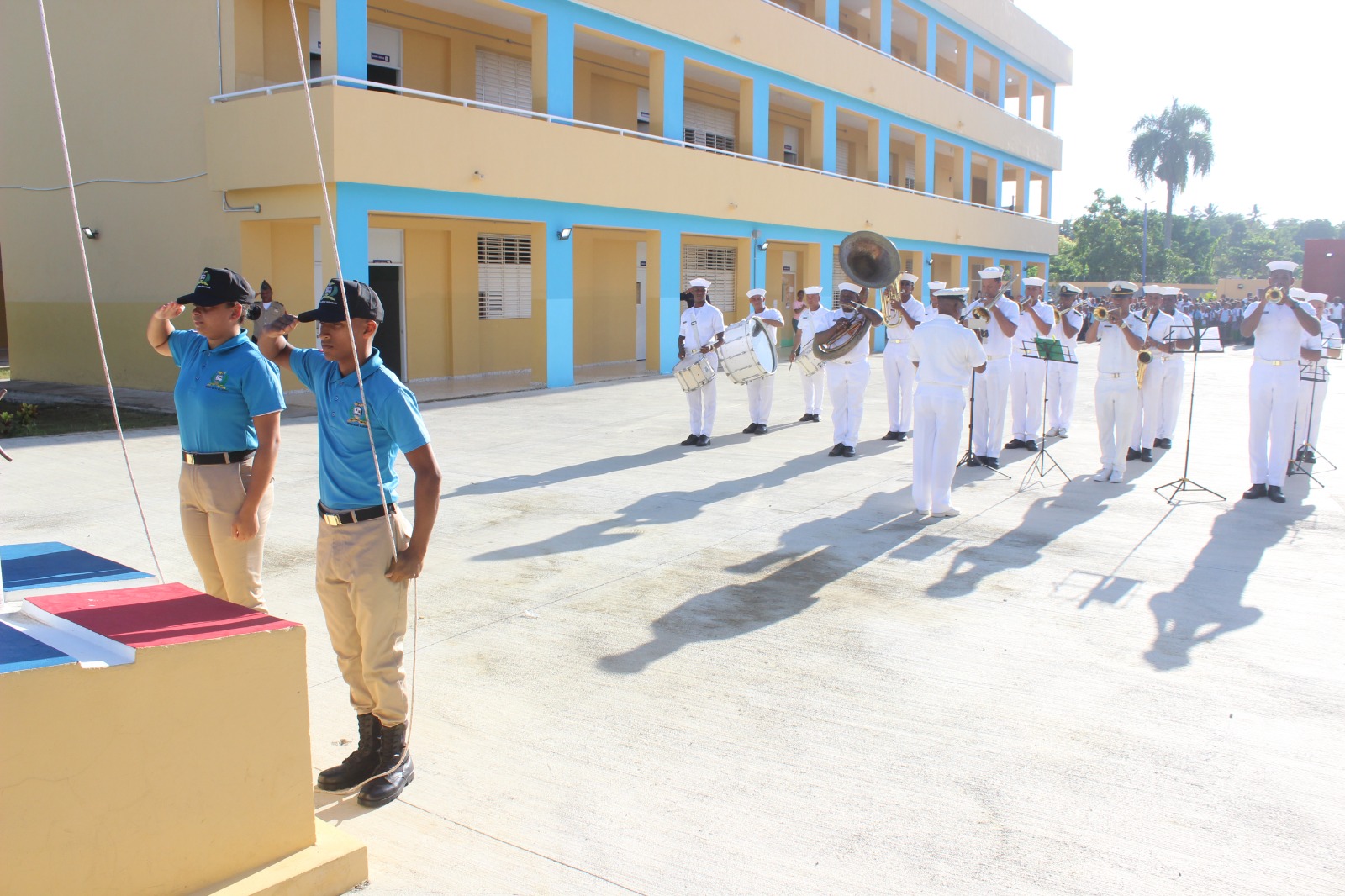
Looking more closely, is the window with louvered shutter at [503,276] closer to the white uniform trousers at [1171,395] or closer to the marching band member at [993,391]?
the marching band member at [993,391]

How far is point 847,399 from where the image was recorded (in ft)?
40.5

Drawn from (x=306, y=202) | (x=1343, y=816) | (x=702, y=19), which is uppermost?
(x=702, y=19)

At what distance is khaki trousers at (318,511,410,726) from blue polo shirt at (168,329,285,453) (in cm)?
96

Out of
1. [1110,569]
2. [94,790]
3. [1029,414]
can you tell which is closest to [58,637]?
[94,790]

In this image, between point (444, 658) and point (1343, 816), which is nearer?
point (1343, 816)

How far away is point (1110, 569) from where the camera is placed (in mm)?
7449

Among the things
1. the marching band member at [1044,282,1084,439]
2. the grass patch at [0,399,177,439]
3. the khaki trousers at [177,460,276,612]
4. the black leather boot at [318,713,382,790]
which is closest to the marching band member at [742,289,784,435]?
the marching band member at [1044,282,1084,439]

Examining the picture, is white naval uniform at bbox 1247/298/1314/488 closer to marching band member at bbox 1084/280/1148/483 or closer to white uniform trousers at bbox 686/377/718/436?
marching band member at bbox 1084/280/1148/483

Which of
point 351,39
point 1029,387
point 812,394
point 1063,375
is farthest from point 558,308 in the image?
point 1029,387

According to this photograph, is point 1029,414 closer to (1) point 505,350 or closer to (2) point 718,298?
(1) point 505,350

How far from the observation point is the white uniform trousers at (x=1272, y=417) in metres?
9.83

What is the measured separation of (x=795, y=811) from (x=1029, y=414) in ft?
33.6

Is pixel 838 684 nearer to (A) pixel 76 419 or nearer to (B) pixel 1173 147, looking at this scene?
(A) pixel 76 419

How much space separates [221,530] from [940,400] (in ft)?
19.8
